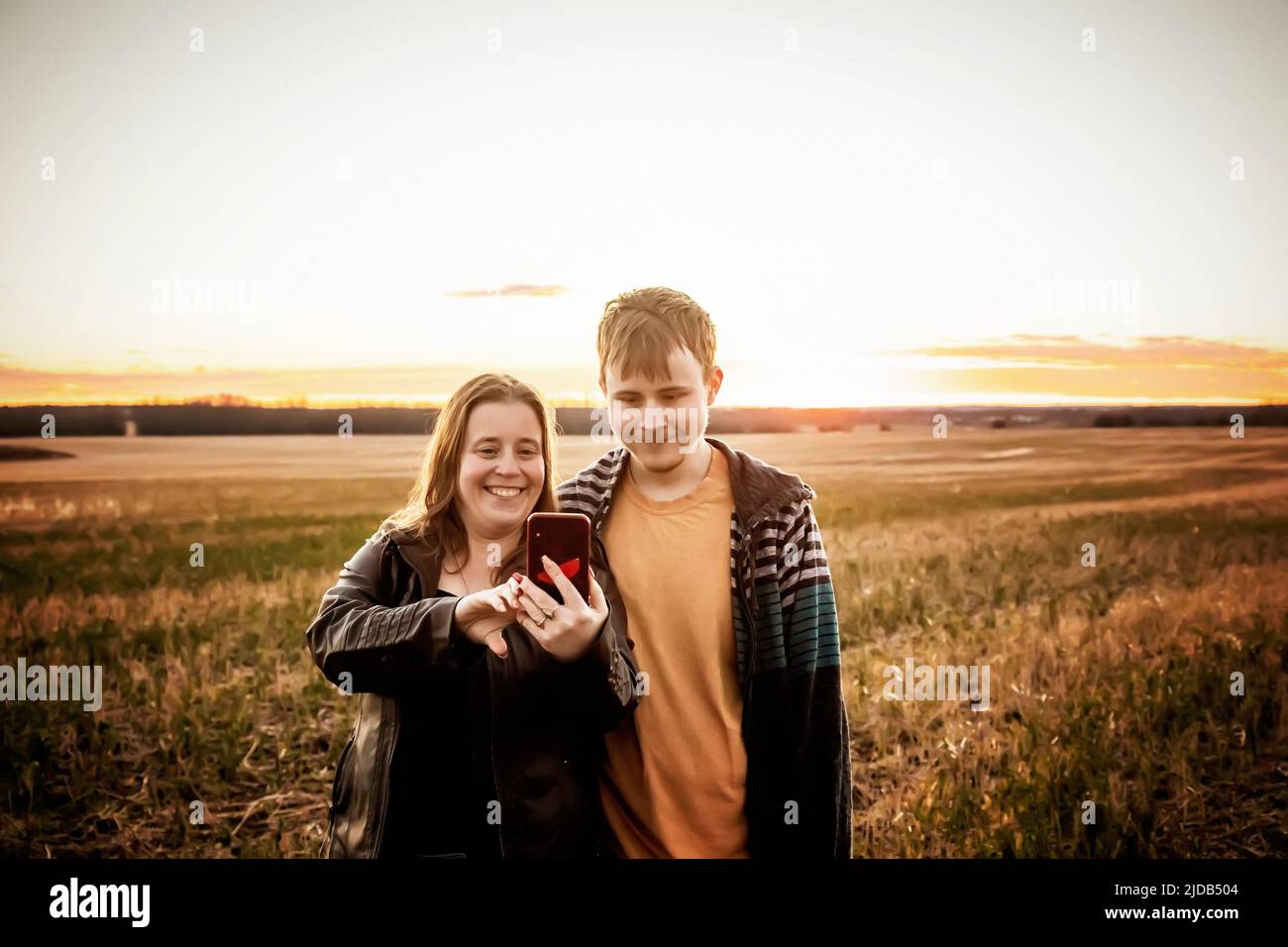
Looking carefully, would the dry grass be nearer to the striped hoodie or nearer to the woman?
the striped hoodie

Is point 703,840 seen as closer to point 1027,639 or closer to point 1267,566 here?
point 1027,639

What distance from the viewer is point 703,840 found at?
2713mm

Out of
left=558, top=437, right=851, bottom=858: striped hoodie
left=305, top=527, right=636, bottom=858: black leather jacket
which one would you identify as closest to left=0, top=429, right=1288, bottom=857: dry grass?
left=558, top=437, right=851, bottom=858: striped hoodie

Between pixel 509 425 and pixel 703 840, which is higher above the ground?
pixel 509 425

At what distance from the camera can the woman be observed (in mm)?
2375

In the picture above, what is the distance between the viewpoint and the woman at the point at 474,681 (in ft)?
7.79

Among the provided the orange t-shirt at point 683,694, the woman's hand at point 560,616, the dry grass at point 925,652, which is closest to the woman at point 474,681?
the woman's hand at point 560,616

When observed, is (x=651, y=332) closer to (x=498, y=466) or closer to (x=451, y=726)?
(x=498, y=466)

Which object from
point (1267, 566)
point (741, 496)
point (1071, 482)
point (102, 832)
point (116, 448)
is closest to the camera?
point (741, 496)

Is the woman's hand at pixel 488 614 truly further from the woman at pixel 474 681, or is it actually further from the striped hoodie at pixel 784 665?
the striped hoodie at pixel 784 665

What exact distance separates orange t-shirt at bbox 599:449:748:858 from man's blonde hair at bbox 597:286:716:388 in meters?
0.50

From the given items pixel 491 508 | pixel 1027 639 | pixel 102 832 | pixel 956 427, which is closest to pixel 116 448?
pixel 102 832

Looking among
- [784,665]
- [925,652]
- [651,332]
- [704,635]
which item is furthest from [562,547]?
[925,652]
